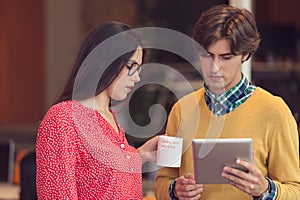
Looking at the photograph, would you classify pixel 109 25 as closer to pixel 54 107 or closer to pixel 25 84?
pixel 54 107

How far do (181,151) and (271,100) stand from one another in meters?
0.35

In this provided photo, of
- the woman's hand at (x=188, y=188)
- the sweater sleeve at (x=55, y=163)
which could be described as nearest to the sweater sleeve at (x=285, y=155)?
the woman's hand at (x=188, y=188)

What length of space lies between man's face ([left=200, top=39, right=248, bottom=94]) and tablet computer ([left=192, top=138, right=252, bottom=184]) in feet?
0.81

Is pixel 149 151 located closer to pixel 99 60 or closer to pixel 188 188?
pixel 188 188

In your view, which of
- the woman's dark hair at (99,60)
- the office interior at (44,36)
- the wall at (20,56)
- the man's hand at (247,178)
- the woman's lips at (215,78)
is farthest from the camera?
the wall at (20,56)

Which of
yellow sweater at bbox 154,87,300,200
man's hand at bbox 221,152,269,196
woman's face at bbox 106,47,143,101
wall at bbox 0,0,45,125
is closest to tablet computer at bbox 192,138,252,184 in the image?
man's hand at bbox 221,152,269,196

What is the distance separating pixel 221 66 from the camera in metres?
2.62

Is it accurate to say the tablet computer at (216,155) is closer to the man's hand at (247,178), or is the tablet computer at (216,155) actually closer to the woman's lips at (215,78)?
the man's hand at (247,178)

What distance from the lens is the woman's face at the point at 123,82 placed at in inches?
101

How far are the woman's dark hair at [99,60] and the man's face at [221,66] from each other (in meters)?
0.27

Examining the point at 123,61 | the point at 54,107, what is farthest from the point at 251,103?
the point at 54,107

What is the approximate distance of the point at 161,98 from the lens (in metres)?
6.82

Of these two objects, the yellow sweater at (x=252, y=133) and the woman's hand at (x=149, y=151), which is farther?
the woman's hand at (x=149, y=151)

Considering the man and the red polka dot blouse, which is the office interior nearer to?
the man
